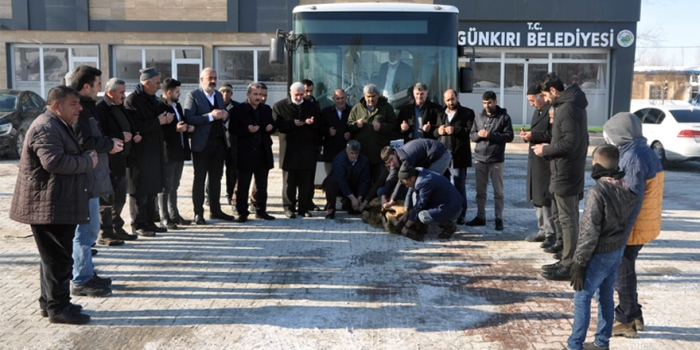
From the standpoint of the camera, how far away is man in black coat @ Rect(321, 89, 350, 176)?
408 inches

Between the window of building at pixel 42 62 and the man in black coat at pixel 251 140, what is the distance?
19400 millimetres

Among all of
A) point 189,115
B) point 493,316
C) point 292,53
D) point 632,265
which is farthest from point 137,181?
point 632,265

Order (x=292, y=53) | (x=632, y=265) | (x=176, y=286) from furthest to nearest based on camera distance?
(x=292, y=53), (x=176, y=286), (x=632, y=265)

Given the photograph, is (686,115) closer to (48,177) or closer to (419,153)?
(419,153)

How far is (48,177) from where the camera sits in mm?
5461

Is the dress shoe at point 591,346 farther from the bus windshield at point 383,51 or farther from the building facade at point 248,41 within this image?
the building facade at point 248,41

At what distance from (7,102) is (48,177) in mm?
12845

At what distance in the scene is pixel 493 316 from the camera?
594 centimetres

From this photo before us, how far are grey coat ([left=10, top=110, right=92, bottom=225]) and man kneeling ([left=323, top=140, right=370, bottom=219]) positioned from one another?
16.2 feet

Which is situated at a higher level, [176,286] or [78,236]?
[78,236]

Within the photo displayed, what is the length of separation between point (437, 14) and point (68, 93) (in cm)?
638

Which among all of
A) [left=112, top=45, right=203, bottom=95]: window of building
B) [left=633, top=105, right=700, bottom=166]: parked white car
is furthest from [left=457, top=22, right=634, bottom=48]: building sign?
[left=112, top=45, right=203, bottom=95]: window of building

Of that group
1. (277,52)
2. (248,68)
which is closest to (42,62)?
(248,68)

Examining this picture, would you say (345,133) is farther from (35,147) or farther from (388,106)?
(35,147)
